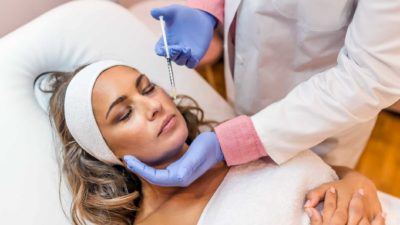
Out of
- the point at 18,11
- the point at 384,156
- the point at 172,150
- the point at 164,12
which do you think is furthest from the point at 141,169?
the point at 384,156

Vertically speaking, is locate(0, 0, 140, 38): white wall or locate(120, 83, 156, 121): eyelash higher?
locate(0, 0, 140, 38): white wall

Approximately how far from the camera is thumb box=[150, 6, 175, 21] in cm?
122

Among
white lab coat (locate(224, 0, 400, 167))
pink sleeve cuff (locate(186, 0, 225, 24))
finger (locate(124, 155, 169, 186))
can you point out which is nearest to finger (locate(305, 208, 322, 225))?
white lab coat (locate(224, 0, 400, 167))

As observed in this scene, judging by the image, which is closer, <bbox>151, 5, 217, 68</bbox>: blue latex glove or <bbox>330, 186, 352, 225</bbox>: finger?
<bbox>330, 186, 352, 225</bbox>: finger

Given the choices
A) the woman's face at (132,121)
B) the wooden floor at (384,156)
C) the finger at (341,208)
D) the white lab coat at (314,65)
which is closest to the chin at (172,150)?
the woman's face at (132,121)

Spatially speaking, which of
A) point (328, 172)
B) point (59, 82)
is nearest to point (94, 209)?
point (59, 82)

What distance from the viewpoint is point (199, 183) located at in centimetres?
134

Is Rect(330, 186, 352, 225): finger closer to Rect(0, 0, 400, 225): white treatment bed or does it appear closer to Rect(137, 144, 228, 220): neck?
Rect(0, 0, 400, 225): white treatment bed

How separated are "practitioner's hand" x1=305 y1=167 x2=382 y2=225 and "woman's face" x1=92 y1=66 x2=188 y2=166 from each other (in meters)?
0.37

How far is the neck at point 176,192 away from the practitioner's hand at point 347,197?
276 millimetres

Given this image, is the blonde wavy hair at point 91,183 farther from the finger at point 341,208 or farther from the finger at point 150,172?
the finger at point 341,208

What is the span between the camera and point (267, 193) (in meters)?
1.19

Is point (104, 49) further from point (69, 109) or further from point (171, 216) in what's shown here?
point (171, 216)

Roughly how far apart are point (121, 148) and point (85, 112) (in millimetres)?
132
